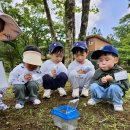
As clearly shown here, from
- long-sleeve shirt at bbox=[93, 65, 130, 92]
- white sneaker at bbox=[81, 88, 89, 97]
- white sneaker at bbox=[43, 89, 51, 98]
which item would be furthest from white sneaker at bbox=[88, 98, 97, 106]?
white sneaker at bbox=[43, 89, 51, 98]

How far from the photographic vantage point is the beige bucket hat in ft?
9.75

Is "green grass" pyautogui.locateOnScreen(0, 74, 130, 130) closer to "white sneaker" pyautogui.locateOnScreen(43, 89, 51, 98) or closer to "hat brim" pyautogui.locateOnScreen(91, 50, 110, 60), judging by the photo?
"white sneaker" pyautogui.locateOnScreen(43, 89, 51, 98)

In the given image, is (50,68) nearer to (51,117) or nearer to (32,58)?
(32,58)

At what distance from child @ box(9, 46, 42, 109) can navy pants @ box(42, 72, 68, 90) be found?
22cm

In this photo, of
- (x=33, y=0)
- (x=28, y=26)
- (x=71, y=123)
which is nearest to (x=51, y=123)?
(x=71, y=123)

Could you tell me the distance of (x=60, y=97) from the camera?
4605 mm

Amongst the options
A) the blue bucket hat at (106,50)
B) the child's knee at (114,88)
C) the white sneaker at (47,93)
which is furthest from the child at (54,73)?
the child's knee at (114,88)

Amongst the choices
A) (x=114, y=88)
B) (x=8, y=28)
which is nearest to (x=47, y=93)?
(x=114, y=88)

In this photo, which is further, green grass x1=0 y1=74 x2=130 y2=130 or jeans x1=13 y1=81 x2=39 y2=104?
jeans x1=13 y1=81 x2=39 y2=104

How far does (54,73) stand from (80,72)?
1.53 ft

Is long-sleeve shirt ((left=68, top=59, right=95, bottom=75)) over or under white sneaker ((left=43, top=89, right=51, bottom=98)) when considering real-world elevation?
over

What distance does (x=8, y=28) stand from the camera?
3.12 meters

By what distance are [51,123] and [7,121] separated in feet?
2.11

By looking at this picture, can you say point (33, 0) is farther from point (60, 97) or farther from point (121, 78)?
point (121, 78)
